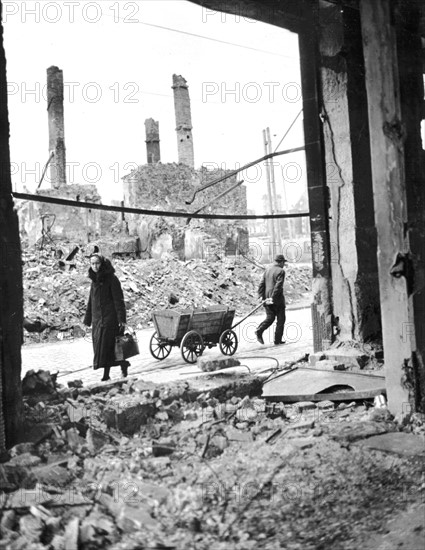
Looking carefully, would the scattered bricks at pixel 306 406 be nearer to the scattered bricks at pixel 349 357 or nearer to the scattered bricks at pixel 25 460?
the scattered bricks at pixel 349 357

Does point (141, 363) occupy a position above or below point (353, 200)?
below

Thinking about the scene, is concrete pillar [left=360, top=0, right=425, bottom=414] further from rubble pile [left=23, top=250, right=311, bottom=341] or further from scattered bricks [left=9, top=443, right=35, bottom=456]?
rubble pile [left=23, top=250, right=311, bottom=341]

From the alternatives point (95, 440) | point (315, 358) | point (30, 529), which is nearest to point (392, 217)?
point (315, 358)

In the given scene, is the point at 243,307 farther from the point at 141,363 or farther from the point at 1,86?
the point at 1,86

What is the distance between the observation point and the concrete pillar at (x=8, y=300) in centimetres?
375

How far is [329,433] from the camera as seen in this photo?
4230 millimetres

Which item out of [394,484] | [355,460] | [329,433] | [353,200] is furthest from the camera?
[353,200]

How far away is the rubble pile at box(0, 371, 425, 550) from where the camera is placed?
2887 mm

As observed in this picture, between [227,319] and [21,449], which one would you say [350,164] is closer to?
[21,449]

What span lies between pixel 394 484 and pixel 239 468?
96cm

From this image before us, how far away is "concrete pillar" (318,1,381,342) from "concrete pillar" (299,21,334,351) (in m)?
0.12

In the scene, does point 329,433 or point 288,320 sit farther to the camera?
point 288,320

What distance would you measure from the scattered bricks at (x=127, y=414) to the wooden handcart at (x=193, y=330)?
5036 mm

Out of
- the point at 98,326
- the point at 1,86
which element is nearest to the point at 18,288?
the point at 1,86
